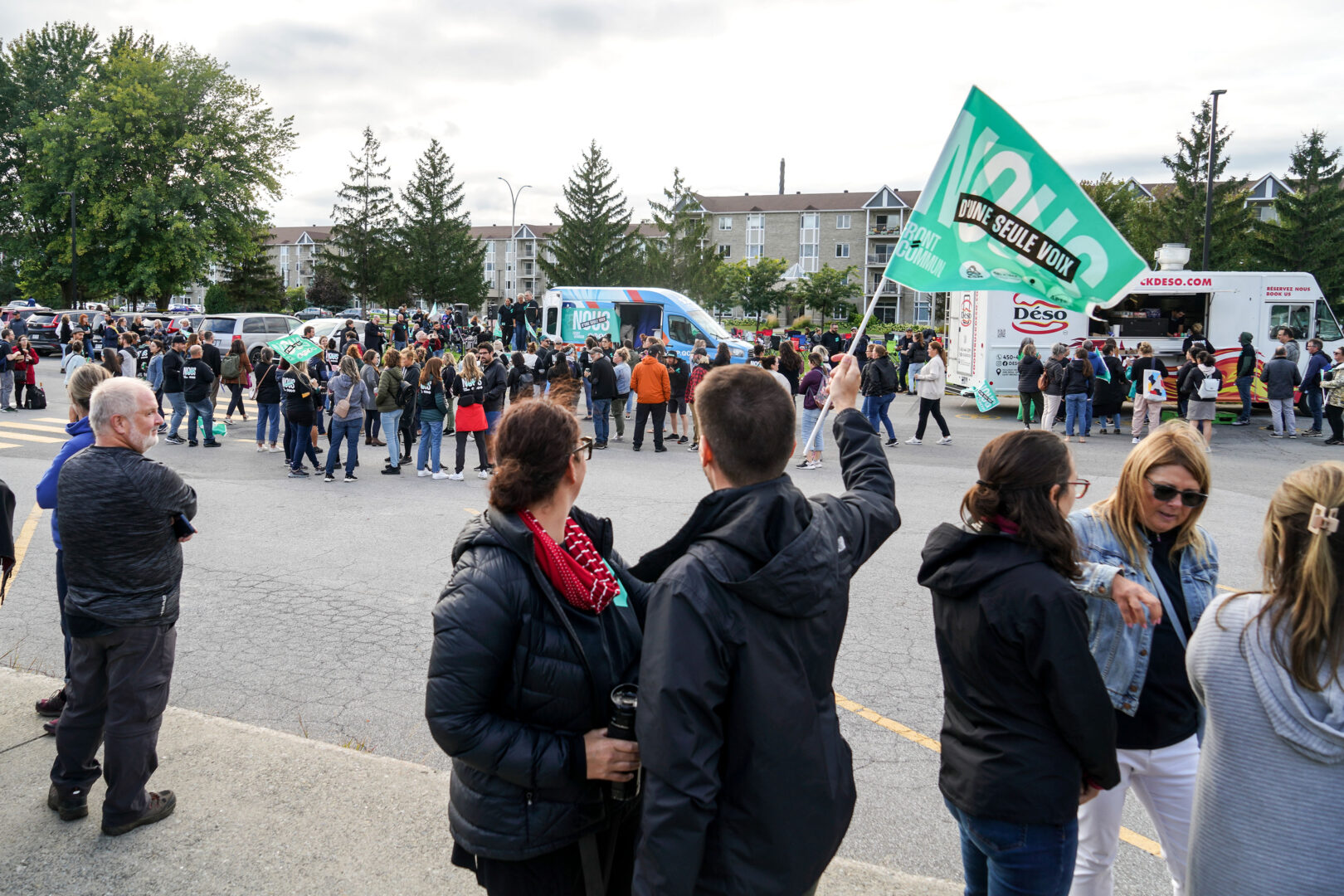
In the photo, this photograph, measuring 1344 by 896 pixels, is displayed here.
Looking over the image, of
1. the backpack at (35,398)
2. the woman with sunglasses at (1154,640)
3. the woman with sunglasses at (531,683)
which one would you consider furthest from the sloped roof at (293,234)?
the woman with sunglasses at (1154,640)

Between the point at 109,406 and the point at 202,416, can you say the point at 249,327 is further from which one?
the point at 109,406

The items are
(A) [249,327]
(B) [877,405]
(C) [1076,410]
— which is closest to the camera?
(B) [877,405]

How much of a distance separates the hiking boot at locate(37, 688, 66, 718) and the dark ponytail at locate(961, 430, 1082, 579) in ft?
14.8

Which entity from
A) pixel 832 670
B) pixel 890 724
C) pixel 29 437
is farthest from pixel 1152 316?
pixel 29 437

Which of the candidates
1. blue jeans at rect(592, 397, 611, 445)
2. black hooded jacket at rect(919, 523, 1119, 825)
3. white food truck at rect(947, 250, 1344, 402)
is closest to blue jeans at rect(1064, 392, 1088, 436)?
white food truck at rect(947, 250, 1344, 402)

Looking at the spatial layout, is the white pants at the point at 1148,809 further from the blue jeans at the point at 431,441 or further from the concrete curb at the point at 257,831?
the blue jeans at the point at 431,441

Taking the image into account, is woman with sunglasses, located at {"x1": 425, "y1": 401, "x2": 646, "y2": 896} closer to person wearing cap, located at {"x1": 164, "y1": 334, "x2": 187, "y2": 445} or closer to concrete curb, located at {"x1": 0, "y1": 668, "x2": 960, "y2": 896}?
concrete curb, located at {"x1": 0, "y1": 668, "x2": 960, "y2": 896}

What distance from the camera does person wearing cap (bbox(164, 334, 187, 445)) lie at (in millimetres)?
14734

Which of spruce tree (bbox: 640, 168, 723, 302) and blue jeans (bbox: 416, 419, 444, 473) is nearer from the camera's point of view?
blue jeans (bbox: 416, 419, 444, 473)

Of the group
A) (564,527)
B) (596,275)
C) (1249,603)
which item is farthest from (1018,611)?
(596,275)

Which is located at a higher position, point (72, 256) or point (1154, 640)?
point (72, 256)

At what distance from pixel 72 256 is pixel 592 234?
30615mm

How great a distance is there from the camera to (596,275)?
62.4 m

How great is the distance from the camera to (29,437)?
15.4 m
